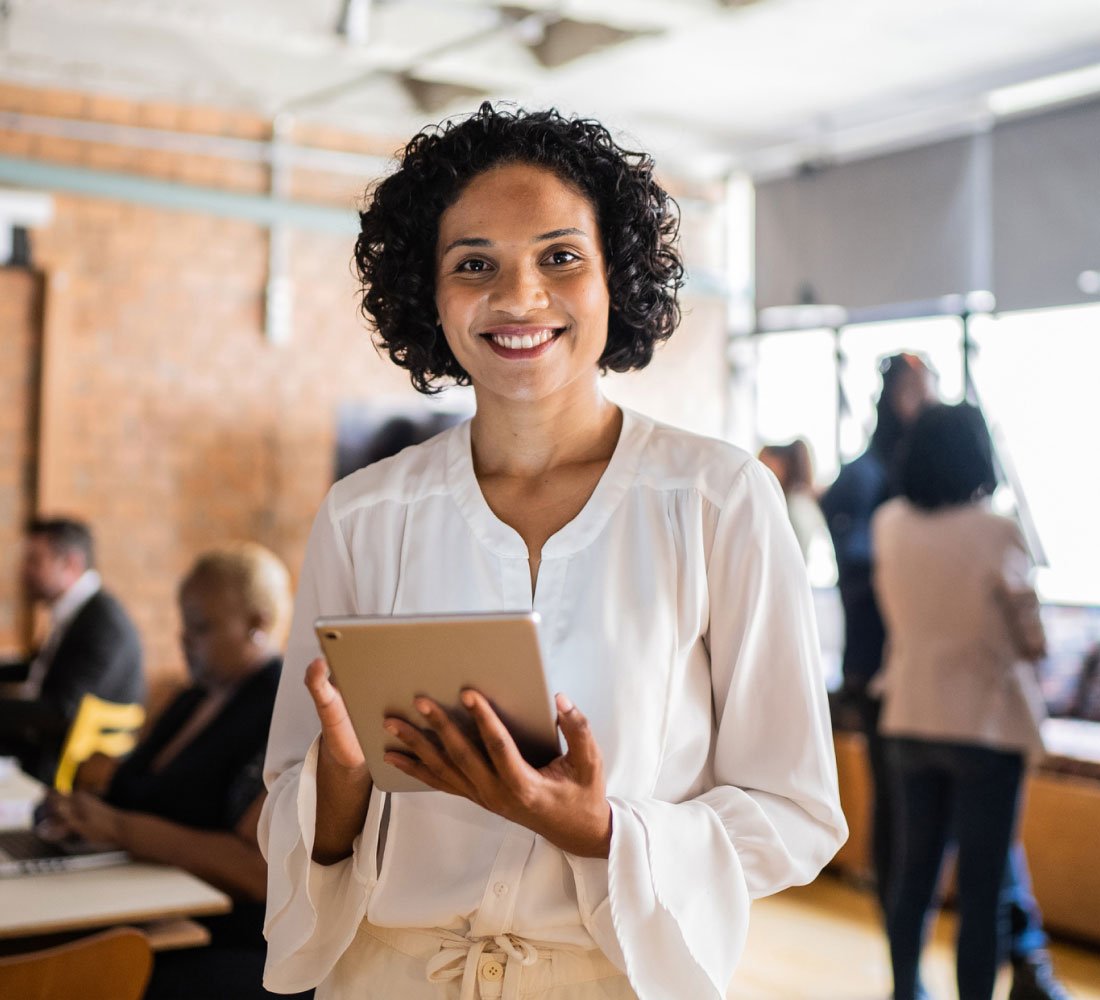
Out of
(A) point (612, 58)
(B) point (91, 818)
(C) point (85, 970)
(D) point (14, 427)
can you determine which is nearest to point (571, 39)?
(A) point (612, 58)

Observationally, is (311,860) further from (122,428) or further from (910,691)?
(122,428)

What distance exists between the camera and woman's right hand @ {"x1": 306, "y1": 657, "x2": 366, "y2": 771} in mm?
1157

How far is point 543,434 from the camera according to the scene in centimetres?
139

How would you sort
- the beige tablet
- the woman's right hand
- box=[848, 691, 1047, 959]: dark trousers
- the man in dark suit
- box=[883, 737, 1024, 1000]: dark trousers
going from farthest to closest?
the man in dark suit → box=[848, 691, 1047, 959]: dark trousers → box=[883, 737, 1024, 1000]: dark trousers → the woman's right hand → the beige tablet

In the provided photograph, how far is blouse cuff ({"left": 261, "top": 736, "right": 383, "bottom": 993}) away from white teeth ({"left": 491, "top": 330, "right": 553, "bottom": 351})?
0.43 m

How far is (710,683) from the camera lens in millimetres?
1307

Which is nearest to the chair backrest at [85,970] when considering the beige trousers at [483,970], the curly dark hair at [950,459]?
the beige trousers at [483,970]

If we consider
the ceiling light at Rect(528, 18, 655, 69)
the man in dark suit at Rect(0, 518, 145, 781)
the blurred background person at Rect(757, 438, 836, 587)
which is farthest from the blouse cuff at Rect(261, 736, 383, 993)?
the blurred background person at Rect(757, 438, 836, 587)

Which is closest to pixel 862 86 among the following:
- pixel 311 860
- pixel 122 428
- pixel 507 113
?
pixel 122 428

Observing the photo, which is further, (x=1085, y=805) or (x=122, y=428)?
(x=122, y=428)

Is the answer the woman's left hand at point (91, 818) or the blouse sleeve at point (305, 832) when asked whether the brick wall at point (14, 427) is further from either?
the blouse sleeve at point (305, 832)

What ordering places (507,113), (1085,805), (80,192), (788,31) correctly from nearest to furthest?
1. (507,113)
2. (1085,805)
3. (788,31)
4. (80,192)

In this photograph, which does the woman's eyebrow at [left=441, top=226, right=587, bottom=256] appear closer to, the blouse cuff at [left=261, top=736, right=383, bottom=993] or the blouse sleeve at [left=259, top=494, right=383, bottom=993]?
the blouse sleeve at [left=259, top=494, right=383, bottom=993]

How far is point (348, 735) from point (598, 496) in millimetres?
332
